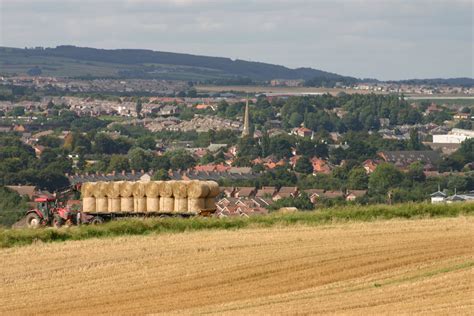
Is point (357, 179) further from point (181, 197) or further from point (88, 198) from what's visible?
point (181, 197)

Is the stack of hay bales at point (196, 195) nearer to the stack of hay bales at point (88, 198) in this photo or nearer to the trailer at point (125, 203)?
the trailer at point (125, 203)

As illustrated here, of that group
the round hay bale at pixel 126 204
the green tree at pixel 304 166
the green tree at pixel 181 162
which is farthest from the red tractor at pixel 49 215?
the green tree at pixel 181 162

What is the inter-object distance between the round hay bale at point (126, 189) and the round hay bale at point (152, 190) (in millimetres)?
463

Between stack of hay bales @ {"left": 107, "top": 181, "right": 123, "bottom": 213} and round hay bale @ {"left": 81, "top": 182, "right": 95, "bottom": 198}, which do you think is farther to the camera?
round hay bale @ {"left": 81, "top": 182, "right": 95, "bottom": 198}

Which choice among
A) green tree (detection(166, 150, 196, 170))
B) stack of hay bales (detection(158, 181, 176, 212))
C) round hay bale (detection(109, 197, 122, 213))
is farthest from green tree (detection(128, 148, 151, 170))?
stack of hay bales (detection(158, 181, 176, 212))

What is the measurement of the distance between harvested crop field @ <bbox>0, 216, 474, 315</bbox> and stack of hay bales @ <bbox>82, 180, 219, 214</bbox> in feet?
25.2

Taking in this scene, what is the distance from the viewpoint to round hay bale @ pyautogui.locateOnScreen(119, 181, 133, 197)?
147 feet

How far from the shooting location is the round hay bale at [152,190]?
44.4 meters

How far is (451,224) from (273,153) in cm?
13271

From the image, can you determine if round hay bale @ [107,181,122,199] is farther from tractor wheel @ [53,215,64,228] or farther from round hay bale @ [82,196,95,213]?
tractor wheel @ [53,215,64,228]

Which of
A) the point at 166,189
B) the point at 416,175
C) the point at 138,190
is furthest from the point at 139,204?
the point at 416,175

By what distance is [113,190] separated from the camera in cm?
4497

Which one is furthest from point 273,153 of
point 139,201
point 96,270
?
point 96,270

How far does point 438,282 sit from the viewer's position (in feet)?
87.4
